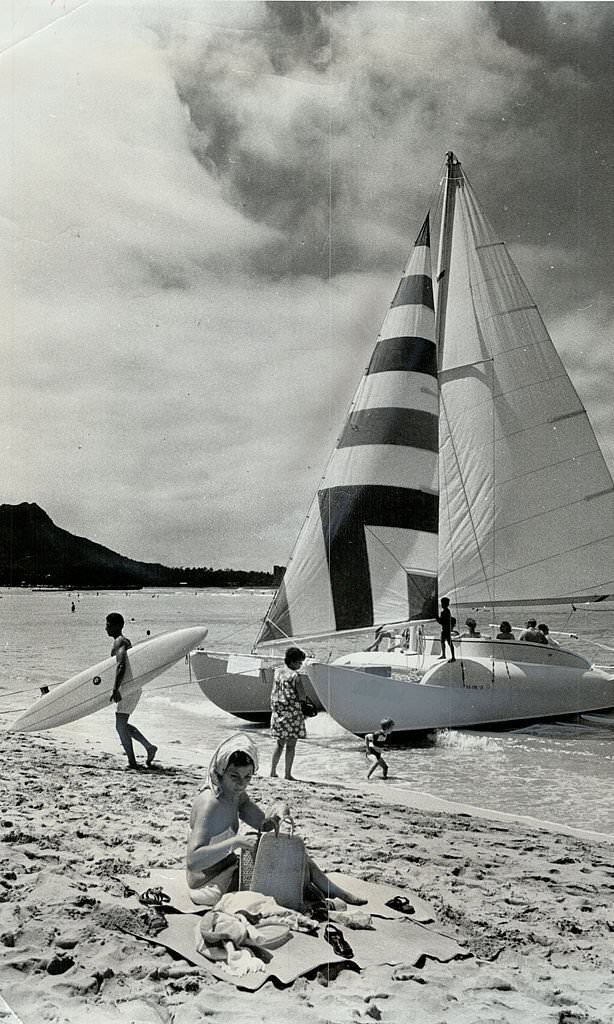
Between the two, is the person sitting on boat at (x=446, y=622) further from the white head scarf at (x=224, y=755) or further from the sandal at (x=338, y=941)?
the sandal at (x=338, y=941)

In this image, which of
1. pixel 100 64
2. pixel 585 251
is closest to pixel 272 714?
pixel 585 251

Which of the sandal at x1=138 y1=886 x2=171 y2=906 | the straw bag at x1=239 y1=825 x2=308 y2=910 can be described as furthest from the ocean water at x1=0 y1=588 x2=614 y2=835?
the sandal at x1=138 y1=886 x2=171 y2=906

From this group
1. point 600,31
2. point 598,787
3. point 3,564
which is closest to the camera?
point 600,31

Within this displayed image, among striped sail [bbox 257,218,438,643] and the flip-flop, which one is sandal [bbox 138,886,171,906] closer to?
the flip-flop

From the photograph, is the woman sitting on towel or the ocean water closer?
the woman sitting on towel

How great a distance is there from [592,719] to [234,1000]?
3.94 feet

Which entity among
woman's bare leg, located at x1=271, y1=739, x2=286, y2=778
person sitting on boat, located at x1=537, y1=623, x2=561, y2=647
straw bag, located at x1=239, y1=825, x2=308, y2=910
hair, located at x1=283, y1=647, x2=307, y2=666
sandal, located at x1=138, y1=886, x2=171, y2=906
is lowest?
sandal, located at x1=138, y1=886, x2=171, y2=906

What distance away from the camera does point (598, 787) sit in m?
2.85

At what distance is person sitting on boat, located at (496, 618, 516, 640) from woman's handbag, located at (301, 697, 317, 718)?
550 mm

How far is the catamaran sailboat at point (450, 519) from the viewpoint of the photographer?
275 cm

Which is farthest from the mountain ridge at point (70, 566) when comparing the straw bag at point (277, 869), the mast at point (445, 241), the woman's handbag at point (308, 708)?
the mast at point (445, 241)

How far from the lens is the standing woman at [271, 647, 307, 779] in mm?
2814

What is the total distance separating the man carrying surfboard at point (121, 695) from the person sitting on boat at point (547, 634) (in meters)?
1.19

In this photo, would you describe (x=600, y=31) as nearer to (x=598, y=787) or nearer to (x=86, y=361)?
(x=86, y=361)
